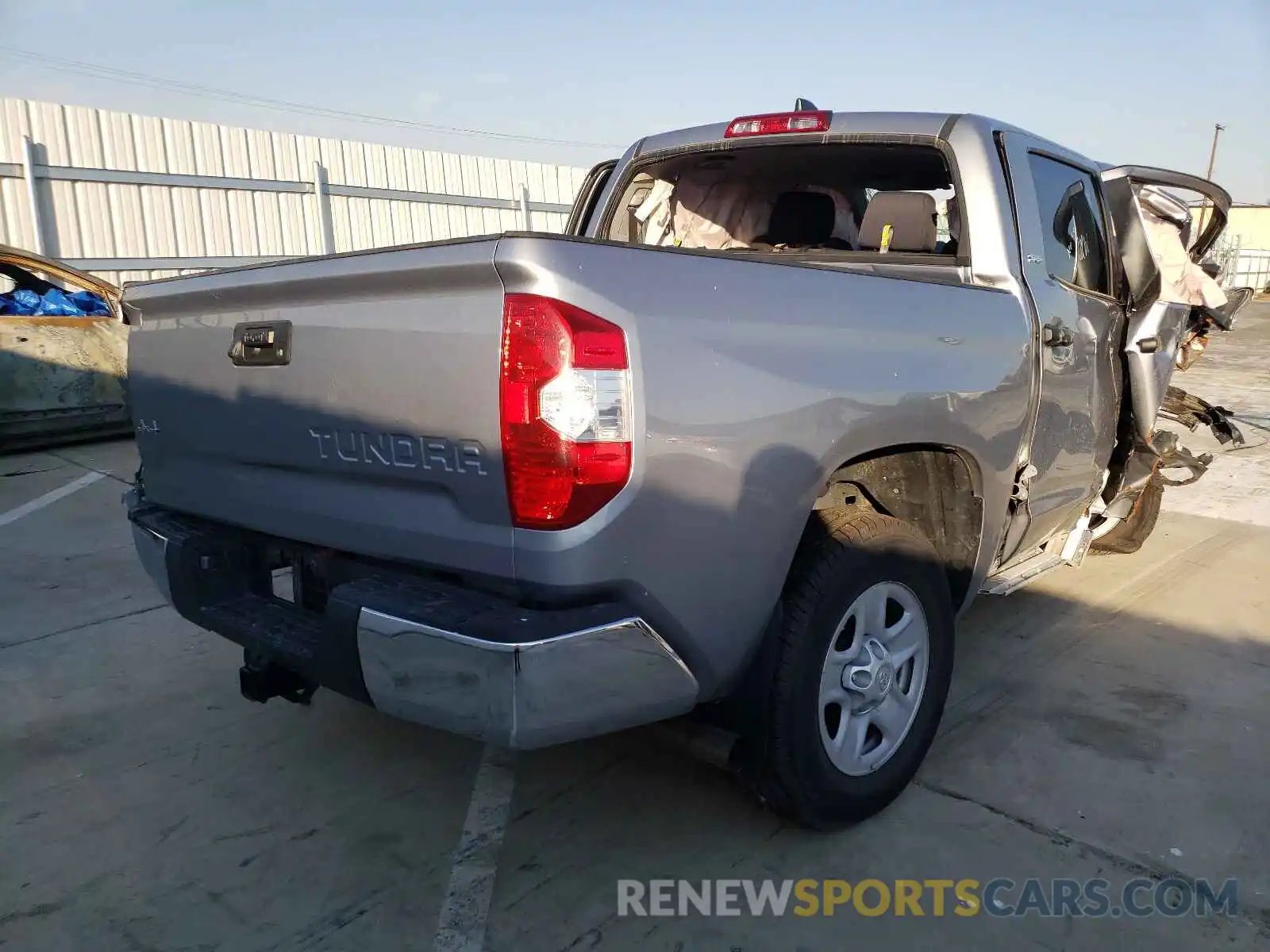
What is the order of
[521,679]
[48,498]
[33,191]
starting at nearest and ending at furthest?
1. [521,679]
2. [48,498]
3. [33,191]

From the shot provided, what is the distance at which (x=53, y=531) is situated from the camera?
5867 millimetres

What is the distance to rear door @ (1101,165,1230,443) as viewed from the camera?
396 centimetres

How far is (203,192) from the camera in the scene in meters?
13.0

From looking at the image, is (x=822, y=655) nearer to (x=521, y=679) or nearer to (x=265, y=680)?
(x=521, y=679)

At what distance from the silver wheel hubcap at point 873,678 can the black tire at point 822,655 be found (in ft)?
0.13

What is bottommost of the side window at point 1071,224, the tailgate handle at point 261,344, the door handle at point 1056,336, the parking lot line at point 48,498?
the parking lot line at point 48,498

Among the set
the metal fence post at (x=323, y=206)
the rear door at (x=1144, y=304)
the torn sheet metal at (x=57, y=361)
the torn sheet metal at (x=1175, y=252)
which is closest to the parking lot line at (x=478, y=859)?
the rear door at (x=1144, y=304)

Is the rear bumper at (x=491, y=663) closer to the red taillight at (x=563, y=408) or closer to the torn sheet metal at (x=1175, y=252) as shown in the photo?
the red taillight at (x=563, y=408)

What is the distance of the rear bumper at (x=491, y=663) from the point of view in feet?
6.25

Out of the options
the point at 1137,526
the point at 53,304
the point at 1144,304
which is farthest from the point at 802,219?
the point at 53,304

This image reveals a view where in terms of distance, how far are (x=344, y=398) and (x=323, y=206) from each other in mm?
13391

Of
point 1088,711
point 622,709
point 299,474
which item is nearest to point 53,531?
point 299,474

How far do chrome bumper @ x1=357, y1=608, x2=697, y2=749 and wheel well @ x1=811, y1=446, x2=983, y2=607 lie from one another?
0.96 m

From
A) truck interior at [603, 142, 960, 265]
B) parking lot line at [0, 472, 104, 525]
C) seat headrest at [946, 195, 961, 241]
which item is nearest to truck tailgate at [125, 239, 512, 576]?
truck interior at [603, 142, 960, 265]
